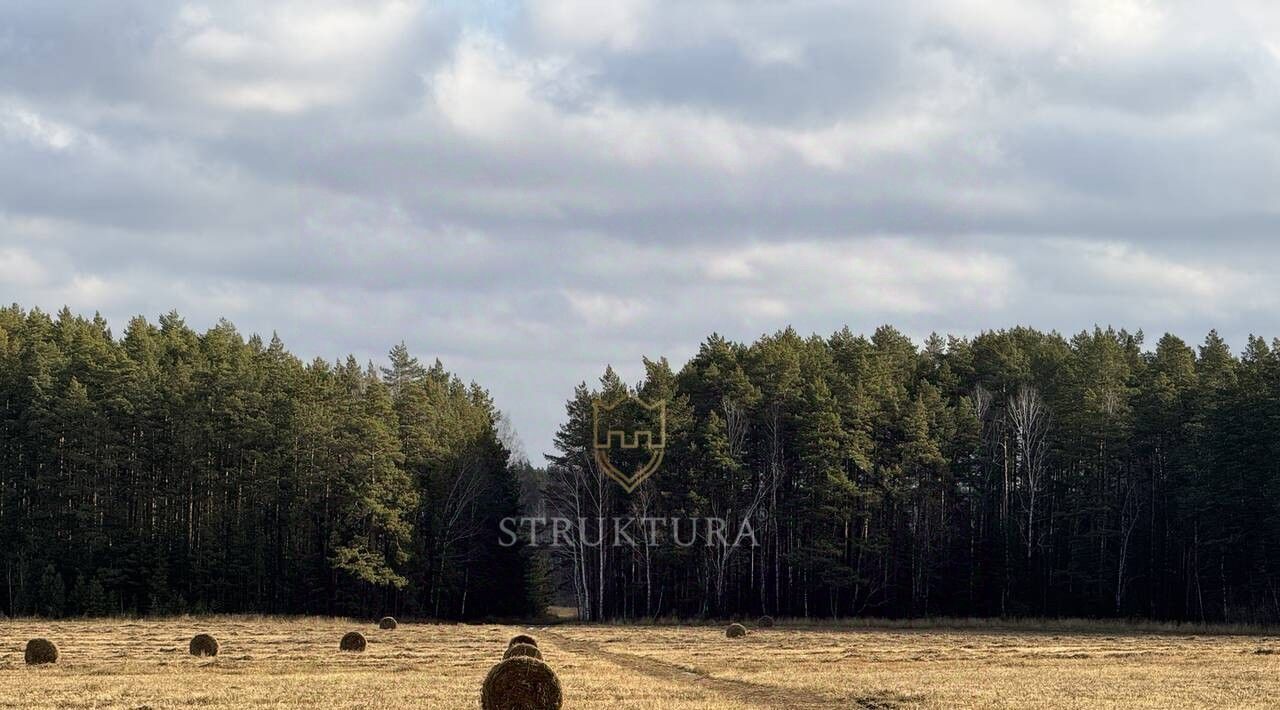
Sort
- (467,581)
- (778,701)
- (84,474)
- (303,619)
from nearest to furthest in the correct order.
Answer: (778,701), (303,619), (84,474), (467,581)

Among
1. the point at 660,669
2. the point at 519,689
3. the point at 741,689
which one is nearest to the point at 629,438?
the point at 660,669

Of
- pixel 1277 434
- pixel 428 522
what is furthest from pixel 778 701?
pixel 428 522

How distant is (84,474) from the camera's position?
89.1m

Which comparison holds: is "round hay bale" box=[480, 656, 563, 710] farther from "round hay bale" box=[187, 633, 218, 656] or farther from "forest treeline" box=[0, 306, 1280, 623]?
"forest treeline" box=[0, 306, 1280, 623]

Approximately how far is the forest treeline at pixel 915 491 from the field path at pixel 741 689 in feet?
132

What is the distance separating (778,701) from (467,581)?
64.5 m

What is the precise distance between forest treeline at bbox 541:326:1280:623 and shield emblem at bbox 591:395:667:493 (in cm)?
62

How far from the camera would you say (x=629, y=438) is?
94.6 m

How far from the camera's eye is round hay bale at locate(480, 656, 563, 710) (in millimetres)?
29578

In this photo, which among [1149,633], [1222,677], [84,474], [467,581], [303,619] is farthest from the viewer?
[467,581]

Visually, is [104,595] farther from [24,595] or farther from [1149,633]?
[1149,633]

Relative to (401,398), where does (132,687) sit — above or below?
below

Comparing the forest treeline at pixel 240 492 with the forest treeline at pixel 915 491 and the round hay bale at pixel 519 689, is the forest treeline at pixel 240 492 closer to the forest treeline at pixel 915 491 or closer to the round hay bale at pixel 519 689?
the forest treeline at pixel 915 491

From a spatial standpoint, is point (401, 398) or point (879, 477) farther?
point (401, 398)
